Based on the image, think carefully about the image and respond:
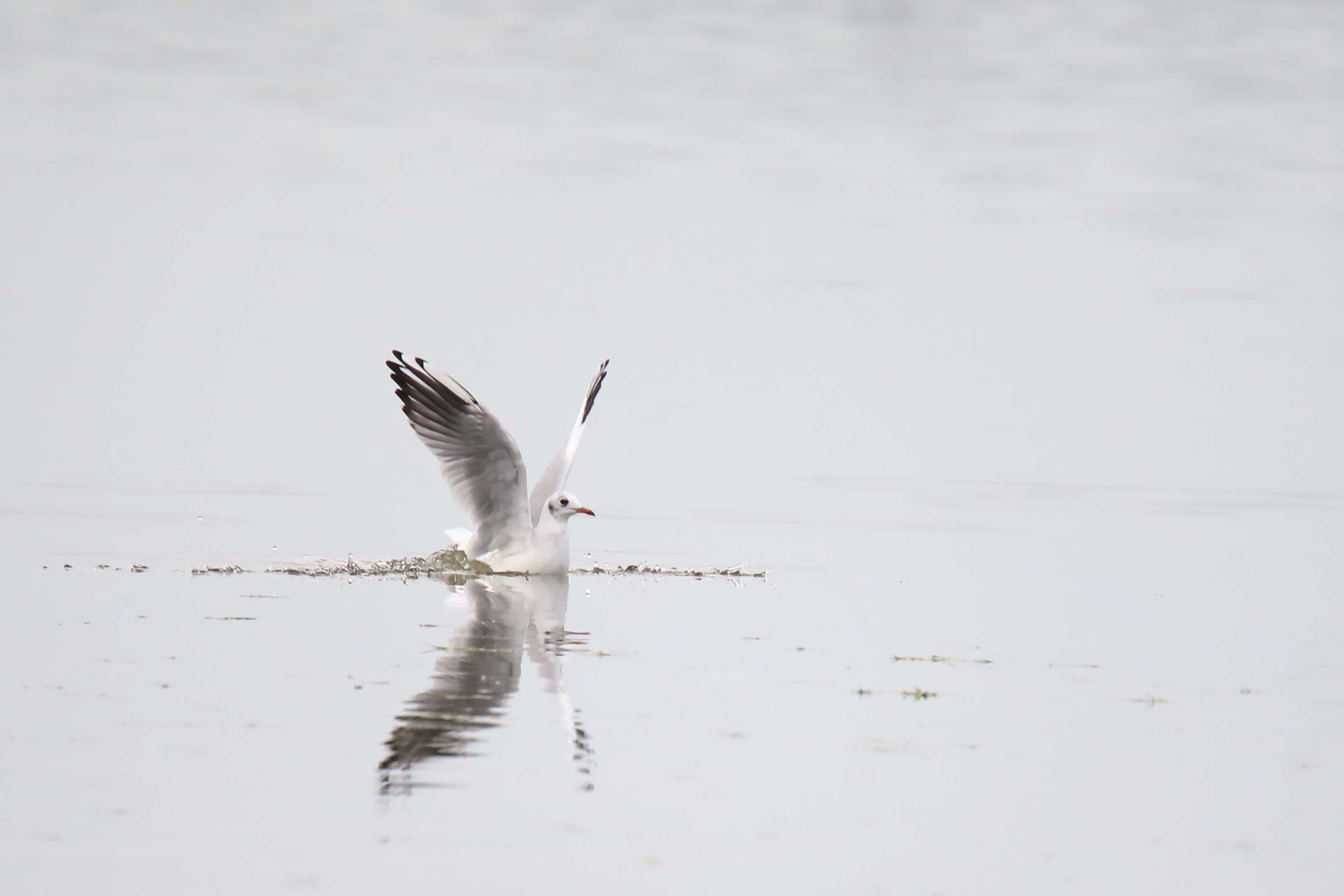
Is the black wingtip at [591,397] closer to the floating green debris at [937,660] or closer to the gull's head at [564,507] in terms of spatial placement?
the gull's head at [564,507]

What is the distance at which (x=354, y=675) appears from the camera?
29.6ft

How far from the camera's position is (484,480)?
13.1 m

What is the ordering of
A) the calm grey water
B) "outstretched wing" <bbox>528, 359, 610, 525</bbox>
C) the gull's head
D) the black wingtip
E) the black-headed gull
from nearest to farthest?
the calm grey water
the black-headed gull
the gull's head
"outstretched wing" <bbox>528, 359, 610, 525</bbox>
the black wingtip

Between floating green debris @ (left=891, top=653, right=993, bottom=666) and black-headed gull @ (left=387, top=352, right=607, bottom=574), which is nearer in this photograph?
floating green debris @ (left=891, top=653, right=993, bottom=666)

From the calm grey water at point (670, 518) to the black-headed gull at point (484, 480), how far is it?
438 millimetres

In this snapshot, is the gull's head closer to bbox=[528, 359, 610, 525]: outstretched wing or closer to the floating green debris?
bbox=[528, 359, 610, 525]: outstretched wing

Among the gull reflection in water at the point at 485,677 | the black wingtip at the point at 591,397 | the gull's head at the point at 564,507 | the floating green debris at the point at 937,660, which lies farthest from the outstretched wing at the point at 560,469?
the floating green debris at the point at 937,660

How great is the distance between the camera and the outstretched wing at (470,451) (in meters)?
12.8

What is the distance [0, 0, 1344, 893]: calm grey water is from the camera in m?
7.24

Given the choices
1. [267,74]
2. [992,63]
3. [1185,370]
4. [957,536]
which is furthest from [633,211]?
[992,63]

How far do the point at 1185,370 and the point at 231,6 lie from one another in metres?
48.9

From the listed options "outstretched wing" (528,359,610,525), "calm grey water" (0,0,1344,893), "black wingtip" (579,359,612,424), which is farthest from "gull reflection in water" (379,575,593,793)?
"black wingtip" (579,359,612,424)

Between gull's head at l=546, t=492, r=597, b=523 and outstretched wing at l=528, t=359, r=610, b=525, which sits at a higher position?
outstretched wing at l=528, t=359, r=610, b=525

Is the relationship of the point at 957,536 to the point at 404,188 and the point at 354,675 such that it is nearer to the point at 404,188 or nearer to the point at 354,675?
the point at 354,675
